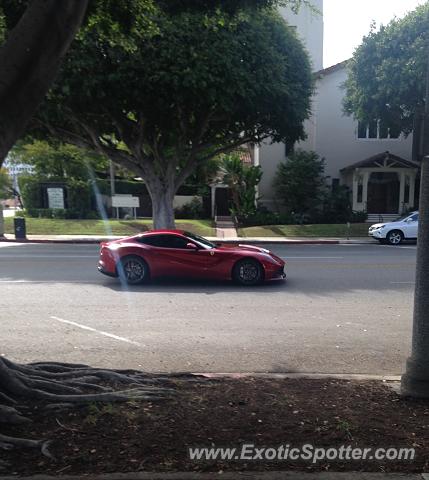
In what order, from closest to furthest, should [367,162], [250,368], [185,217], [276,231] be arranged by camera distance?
[250,368] < [276,231] < [367,162] < [185,217]

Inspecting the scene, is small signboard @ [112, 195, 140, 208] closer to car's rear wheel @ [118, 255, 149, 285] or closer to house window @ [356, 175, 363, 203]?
house window @ [356, 175, 363, 203]

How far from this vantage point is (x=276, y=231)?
1000 inches

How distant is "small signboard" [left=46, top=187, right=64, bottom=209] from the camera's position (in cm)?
2984

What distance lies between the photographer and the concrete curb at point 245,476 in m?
2.67

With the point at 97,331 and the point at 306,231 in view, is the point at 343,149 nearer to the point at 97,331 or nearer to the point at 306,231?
the point at 306,231

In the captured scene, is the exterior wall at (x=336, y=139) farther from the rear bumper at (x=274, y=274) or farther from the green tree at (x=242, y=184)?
the rear bumper at (x=274, y=274)

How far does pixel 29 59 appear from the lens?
3264 millimetres

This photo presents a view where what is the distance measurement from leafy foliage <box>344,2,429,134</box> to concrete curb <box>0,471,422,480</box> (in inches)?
873

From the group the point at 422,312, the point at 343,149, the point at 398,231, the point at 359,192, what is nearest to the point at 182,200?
the point at 343,149

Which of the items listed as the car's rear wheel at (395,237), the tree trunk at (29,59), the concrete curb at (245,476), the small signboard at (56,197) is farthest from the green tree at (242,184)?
the concrete curb at (245,476)

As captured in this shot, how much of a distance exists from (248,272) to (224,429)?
681 centimetres

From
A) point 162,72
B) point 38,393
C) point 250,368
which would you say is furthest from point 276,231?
point 38,393

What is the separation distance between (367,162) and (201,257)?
865 inches

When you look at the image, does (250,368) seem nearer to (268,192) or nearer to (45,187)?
(268,192)
